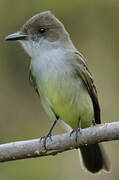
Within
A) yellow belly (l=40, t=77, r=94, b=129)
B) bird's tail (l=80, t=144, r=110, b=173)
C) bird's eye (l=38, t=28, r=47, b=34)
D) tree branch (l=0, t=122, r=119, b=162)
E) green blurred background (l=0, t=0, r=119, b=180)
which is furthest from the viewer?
green blurred background (l=0, t=0, r=119, b=180)

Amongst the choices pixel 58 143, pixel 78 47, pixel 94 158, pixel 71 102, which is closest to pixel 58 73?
pixel 71 102

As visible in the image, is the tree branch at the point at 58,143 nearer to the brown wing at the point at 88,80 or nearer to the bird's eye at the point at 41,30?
the brown wing at the point at 88,80

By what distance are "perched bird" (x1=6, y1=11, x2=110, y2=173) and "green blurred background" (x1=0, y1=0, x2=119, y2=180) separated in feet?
6.07

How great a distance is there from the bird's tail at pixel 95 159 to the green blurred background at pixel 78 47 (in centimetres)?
152

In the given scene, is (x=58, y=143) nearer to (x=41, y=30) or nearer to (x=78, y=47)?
(x=41, y=30)

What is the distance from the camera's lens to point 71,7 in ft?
26.8

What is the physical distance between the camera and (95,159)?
6.18 meters

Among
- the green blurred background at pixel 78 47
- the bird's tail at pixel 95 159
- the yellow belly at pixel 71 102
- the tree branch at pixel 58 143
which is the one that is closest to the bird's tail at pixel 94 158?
the bird's tail at pixel 95 159

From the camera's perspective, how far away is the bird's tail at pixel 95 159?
6055mm

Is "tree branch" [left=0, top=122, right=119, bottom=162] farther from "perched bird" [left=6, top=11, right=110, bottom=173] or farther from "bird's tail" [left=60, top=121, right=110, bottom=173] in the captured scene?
"bird's tail" [left=60, top=121, right=110, bottom=173]

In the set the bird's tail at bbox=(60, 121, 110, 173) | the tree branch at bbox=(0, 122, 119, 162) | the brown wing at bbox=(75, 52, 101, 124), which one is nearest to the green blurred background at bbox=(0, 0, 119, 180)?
the bird's tail at bbox=(60, 121, 110, 173)

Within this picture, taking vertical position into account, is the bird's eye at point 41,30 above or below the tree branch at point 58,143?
above

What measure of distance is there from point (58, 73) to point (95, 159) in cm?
104

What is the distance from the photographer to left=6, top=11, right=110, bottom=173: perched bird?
18.9 ft
